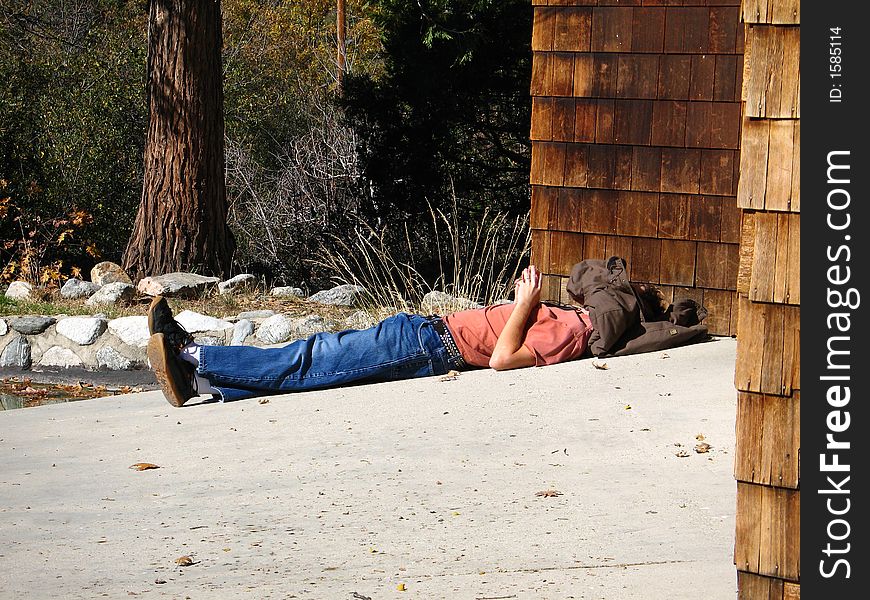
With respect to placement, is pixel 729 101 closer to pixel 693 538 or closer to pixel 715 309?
pixel 715 309

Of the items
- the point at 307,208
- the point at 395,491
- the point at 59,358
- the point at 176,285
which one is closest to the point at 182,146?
the point at 176,285

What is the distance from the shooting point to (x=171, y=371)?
487 cm

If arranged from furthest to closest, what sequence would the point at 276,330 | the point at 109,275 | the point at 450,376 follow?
the point at 109,275 → the point at 276,330 → the point at 450,376

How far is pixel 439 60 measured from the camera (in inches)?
446

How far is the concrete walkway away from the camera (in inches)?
112

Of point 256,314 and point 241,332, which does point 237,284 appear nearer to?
point 256,314

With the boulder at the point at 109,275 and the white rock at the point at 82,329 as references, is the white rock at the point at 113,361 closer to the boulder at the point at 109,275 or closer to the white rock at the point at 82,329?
the white rock at the point at 82,329

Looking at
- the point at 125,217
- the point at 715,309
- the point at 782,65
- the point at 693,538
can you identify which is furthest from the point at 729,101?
the point at 125,217

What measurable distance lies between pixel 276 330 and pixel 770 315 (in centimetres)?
505

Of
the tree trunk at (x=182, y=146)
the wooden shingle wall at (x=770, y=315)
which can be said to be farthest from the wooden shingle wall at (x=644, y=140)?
the tree trunk at (x=182, y=146)

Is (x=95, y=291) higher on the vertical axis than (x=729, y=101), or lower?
lower

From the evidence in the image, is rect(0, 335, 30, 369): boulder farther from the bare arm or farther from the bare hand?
the bare hand
